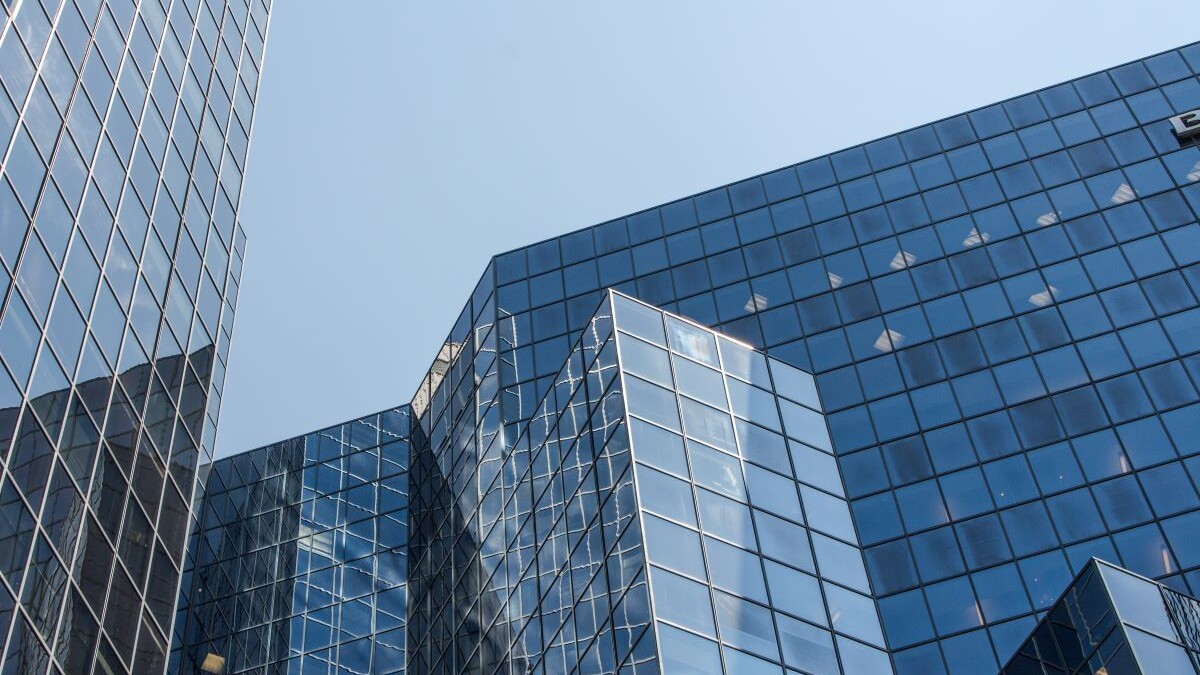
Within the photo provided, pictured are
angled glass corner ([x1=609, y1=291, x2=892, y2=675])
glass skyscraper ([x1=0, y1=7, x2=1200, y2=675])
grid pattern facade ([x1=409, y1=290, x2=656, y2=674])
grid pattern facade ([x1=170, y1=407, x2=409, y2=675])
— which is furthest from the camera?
grid pattern facade ([x1=170, y1=407, x2=409, y2=675])

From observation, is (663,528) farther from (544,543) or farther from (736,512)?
(544,543)

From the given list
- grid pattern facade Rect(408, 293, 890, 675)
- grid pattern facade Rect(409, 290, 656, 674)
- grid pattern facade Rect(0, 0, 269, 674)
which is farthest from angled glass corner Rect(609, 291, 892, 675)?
grid pattern facade Rect(0, 0, 269, 674)

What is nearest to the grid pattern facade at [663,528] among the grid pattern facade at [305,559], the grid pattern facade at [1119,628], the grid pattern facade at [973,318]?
the grid pattern facade at [973,318]

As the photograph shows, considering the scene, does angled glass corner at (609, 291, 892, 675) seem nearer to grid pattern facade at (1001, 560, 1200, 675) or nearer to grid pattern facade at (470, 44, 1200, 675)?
grid pattern facade at (470, 44, 1200, 675)

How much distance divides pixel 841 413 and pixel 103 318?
90.8ft

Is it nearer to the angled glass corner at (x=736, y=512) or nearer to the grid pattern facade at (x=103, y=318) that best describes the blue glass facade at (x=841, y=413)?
the angled glass corner at (x=736, y=512)

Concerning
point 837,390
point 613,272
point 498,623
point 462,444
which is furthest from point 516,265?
point 498,623

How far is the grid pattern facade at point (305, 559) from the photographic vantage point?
6431cm

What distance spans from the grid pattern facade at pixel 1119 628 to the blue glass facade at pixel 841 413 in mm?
825

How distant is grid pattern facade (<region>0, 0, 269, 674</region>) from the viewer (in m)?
30.4

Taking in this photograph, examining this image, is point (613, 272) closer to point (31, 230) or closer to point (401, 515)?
point (401, 515)

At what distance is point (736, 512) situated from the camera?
41438 mm

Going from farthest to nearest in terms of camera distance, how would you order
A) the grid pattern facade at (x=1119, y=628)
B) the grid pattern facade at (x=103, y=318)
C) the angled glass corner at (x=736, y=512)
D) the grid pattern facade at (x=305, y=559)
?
the grid pattern facade at (x=305, y=559), the angled glass corner at (x=736, y=512), the grid pattern facade at (x=1119, y=628), the grid pattern facade at (x=103, y=318)

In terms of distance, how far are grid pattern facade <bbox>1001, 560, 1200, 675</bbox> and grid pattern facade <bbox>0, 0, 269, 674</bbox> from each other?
21.0 meters
